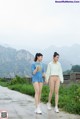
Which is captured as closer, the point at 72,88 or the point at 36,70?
the point at 36,70

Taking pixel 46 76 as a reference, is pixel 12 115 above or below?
below

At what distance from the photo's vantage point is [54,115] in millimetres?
12742

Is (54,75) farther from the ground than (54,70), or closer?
closer

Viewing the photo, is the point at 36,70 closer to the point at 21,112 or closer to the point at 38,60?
the point at 38,60

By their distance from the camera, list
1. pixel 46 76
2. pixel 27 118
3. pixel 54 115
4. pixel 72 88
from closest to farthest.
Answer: pixel 27 118 → pixel 54 115 → pixel 46 76 → pixel 72 88

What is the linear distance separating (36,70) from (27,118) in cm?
187

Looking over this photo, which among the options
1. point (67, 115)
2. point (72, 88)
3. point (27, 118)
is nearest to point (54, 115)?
point (67, 115)

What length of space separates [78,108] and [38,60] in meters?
1.90

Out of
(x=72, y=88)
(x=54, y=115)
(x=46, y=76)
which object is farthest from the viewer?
(x=72, y=88)

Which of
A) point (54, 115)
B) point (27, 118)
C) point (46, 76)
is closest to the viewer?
point (27, 118)

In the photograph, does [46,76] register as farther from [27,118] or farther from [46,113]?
[27,118]

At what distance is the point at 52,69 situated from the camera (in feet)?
45.8

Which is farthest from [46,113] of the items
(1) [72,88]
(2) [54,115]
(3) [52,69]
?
(1) [72,88]

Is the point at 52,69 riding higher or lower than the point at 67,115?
higher
